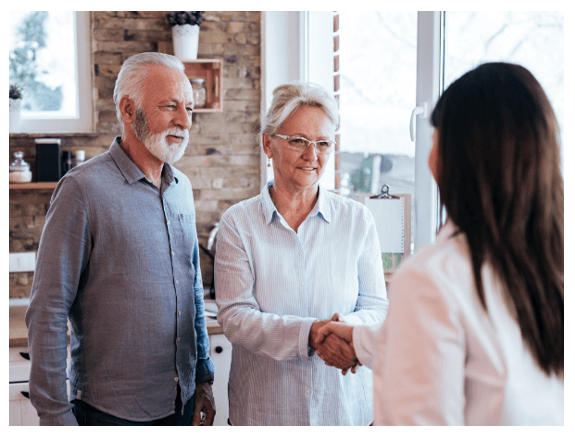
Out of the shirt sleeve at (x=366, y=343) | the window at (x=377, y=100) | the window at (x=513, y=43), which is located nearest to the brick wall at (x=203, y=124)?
the window at (x=377, y=100)

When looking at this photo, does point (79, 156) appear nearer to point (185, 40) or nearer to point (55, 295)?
point (185, 40)

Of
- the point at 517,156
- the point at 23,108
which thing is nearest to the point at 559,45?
the point at 517,156

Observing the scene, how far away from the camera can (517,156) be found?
87 cm

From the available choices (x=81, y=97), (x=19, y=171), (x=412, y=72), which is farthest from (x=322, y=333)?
(x=81, y=97)

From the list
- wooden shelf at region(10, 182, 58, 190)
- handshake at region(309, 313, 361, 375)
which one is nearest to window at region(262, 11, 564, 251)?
handshake at region(309, 313, 361, 375)

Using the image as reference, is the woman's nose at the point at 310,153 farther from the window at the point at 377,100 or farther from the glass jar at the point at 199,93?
the glass jar at the point at 199,93

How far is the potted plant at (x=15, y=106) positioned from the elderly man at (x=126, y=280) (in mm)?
1586

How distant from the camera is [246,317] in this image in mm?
1517

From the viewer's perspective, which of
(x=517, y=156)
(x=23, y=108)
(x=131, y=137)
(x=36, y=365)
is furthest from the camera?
(x=23, y=108)

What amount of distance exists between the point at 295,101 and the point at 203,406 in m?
0.98

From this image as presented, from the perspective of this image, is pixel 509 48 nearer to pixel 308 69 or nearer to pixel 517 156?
pixel 517 156

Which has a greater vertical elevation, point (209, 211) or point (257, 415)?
point (209, 211)

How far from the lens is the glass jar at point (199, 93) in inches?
124

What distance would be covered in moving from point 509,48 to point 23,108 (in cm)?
260
